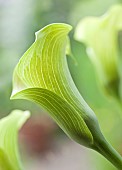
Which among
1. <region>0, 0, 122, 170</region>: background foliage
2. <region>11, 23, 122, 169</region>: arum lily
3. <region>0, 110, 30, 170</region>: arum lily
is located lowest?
<region>0, 0, 122, 170</region>: background foliage

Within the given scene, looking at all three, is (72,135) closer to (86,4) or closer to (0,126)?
(0,126)

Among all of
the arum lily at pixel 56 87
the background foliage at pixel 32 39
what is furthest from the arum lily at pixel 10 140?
the background foliage at pixel 32 39

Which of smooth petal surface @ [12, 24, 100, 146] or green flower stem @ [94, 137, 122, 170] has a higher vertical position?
smooth petal surface @ [12, 24, 100, 146]

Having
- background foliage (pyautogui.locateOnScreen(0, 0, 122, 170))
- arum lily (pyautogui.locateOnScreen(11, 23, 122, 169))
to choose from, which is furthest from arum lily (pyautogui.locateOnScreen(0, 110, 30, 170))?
background foliage (pyautogui.locateOnScreen(0, 0, 122, 170))

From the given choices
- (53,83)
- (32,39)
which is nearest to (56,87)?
(53,83)

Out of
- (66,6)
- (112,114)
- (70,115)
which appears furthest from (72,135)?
(66,6)

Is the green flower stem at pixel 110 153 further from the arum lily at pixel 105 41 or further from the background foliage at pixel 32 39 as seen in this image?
the background foliage at pixel 32 39

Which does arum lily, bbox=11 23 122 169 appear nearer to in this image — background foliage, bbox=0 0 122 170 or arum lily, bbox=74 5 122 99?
arum lily, bbox=74 5 122 99

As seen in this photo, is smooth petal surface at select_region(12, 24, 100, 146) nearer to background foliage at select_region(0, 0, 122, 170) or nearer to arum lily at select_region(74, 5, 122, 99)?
arum lily at select_region(74, 5, 122, 99)

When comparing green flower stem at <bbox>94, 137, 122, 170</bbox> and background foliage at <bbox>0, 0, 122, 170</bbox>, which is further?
background foliage at <bbox>0, 0, 122, 170</bbox>
